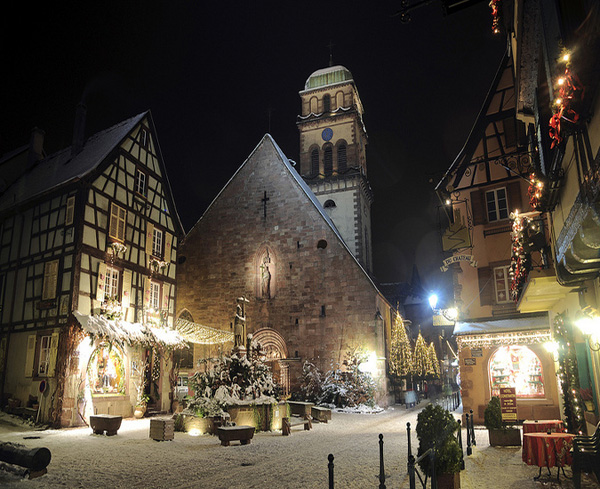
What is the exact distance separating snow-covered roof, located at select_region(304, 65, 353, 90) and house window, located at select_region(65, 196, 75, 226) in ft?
84.2

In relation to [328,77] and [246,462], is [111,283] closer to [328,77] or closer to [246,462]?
[246,462]

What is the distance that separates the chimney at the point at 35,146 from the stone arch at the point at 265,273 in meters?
11.2

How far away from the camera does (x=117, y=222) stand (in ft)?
62.2

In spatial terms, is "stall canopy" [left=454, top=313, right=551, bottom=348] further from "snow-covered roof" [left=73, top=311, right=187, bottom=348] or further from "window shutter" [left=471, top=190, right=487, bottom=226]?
"snow-covered roof" [left=73, top=311, right=187, bottom=348]

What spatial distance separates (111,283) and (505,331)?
13232 mm

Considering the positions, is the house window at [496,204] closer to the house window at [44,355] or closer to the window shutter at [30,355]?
the house window at [44,355]

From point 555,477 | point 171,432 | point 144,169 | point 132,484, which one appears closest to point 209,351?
point 144,169

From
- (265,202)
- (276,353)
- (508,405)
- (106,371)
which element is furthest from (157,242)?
(508,405)

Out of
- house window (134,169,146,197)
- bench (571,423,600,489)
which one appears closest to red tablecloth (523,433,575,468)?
bench (571,423,600,489)

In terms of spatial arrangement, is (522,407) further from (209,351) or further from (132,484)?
(209,351)

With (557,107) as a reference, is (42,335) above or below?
below

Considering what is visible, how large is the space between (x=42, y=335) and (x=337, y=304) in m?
12.3

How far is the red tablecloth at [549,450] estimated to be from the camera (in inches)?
302

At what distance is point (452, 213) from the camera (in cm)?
1800
